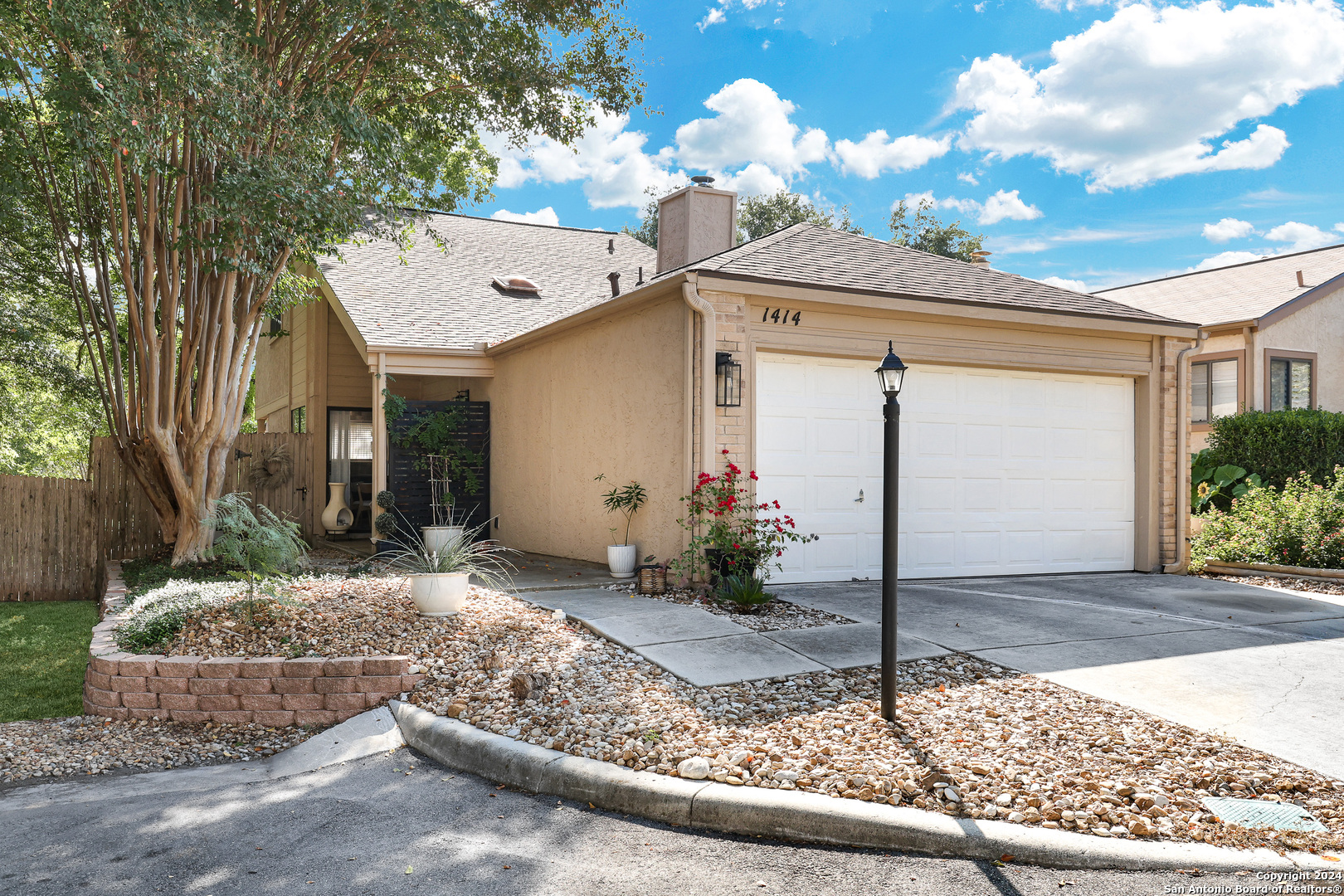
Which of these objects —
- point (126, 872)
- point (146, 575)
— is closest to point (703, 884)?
point (126, 872)

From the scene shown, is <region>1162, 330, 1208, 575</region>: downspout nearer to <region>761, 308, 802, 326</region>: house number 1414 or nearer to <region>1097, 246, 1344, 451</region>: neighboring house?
<region>761, 308, 802, 326</region>: house number 1414

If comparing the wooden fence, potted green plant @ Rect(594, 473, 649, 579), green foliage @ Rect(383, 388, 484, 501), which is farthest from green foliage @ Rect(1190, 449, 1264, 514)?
the wooden fence

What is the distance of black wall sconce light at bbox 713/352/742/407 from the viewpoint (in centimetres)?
766

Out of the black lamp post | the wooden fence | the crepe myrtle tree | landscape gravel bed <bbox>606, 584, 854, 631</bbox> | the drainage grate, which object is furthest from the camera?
the wooden fence

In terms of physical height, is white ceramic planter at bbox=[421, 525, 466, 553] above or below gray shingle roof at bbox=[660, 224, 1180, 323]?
below

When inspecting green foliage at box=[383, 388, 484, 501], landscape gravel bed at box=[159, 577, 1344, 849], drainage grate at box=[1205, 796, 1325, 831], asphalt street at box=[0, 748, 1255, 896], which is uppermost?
green foliage at box=[383, 388, 484, 501]

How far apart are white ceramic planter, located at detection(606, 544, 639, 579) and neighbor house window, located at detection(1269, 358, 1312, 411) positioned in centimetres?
1354

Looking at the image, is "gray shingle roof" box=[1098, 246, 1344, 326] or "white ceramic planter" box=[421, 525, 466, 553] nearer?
"white ceramic planter" box=[421, 525, 466, 553]

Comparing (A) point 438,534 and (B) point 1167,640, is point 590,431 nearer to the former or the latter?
(A) point 438,534

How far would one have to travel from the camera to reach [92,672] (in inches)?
214

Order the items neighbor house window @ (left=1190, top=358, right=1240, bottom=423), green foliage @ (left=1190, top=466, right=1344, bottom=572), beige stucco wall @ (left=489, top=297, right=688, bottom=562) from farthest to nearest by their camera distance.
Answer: neighbor house window @ (left=1190, top=358, right=1240, bottom=423) → green foliage @ (left=1190, top=466, right=1344, bottom=572) → beige stucco wall @ (left=489, top=297, right=688, bottom=562)

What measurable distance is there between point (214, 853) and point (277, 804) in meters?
0.54

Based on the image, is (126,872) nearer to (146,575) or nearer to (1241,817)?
(1241,817)

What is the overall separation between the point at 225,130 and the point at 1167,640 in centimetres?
863
